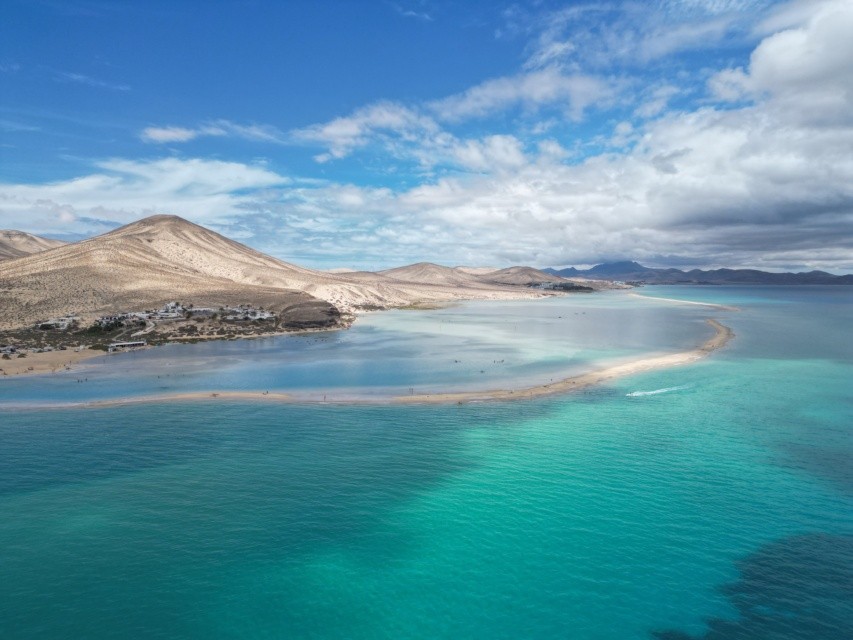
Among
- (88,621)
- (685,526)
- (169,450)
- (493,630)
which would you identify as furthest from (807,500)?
(169,450)

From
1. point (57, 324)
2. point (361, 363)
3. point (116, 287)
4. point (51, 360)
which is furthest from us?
point (116, 287)

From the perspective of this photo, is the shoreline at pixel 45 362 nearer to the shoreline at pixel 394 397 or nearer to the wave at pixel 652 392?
the shoreline at pixel 394 397

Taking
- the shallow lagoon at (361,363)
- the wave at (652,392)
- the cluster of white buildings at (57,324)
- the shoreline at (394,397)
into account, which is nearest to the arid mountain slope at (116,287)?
the cluster of white buildings at (57,324)

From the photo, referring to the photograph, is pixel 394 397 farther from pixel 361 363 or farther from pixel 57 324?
pixel 57 324

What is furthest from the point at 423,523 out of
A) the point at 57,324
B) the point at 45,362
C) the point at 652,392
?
the point at 57,324

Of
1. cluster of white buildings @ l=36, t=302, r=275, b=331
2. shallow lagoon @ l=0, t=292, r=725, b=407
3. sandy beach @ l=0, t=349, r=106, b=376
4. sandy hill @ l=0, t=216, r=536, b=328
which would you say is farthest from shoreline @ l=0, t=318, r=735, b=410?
sandy hill @ l=0, t=216, r=536, b=328
